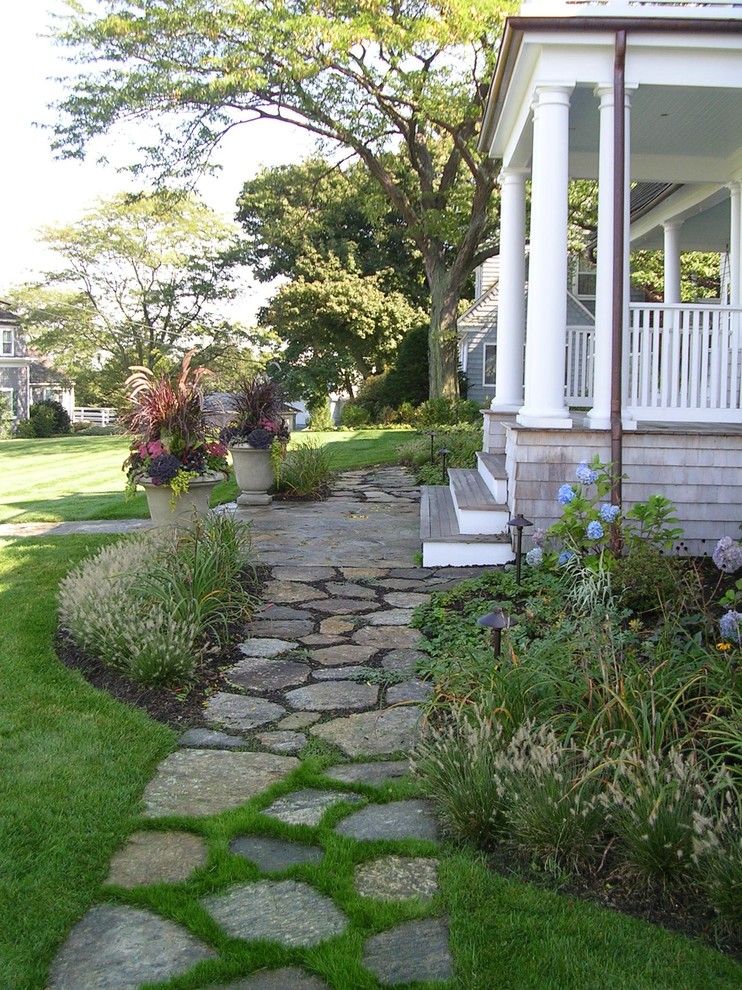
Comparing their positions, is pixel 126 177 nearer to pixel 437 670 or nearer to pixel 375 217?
pixel 375 217

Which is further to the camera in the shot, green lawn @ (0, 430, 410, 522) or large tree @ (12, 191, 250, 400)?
large tree @ (12, 191, 250, 400)

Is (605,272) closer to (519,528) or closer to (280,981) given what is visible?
(519,528)

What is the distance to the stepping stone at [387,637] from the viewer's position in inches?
203

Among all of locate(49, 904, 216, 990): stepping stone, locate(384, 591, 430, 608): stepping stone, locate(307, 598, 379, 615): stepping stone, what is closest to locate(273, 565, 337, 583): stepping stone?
locate(307, 598, 379, 615): stepping stone

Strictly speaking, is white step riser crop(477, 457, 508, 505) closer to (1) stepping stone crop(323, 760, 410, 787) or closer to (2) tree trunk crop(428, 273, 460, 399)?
(1) stepping stone crop(323, 760, 410, 787)

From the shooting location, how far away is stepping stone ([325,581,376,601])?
6.16 meters

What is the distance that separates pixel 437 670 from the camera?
4355mm

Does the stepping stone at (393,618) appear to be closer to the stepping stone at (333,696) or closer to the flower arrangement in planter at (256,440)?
the stepping stone at (333,696)

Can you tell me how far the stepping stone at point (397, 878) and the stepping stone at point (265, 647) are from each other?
223 centimetres

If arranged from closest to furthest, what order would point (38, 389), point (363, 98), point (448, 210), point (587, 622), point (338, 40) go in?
point (587, 622)
point (338, 40)
point (363, 98)
point (448, 210)
point (38, 389)

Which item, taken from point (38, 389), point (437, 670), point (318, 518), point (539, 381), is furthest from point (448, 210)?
point (38, 389)

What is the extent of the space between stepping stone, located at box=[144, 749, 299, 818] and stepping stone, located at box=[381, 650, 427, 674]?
111cm

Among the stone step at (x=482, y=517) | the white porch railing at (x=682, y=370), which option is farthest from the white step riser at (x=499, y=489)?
the white porch railing at (x=682, y=370)

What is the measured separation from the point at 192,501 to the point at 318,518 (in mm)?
2023
